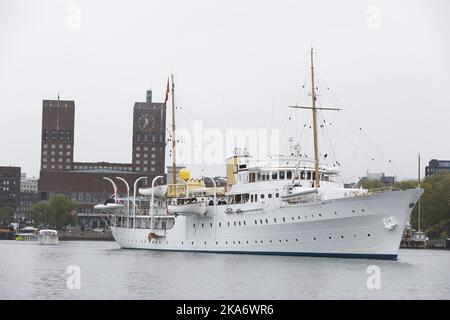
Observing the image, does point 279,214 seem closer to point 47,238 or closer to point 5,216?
point 47,238

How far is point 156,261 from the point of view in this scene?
59844 mm

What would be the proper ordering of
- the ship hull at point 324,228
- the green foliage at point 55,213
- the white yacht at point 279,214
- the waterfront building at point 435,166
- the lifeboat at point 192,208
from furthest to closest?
the waterfront building at point 435,166 < the green foliage at point 55,213 < the lifeboat at point 192,208 < the white yacht at point 279,214 < the ship hull at point 324,228

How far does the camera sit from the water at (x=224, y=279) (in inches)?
1480

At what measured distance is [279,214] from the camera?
61.0 meters

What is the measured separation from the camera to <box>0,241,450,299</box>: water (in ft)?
123

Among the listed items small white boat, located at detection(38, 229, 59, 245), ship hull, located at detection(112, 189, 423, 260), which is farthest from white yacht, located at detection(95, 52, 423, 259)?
small white boat, located at detection(38, 229, 59, 245)

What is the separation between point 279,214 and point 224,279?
57.1 ft

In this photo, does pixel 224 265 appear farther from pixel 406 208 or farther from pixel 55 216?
pixel 55 216
